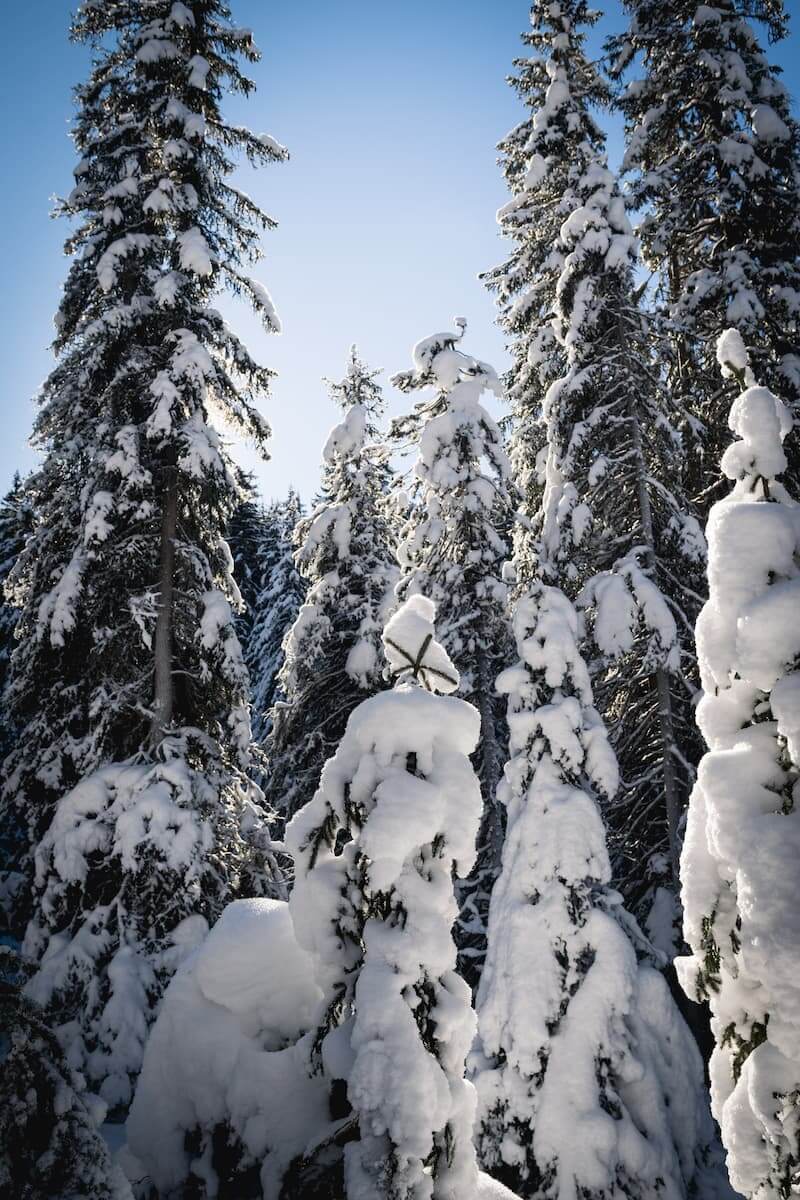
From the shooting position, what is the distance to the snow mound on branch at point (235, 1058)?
138 inches

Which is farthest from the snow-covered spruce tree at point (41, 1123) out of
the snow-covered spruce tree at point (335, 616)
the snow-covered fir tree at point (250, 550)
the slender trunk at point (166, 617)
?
the snow-covered fir tree at point (250, 550)

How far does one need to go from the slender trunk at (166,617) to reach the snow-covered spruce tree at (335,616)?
206 inches

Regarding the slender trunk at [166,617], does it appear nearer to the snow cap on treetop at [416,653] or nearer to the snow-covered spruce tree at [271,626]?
the snow cap on treetop at [416,653]

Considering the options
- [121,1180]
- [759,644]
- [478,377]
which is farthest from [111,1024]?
[478,377]

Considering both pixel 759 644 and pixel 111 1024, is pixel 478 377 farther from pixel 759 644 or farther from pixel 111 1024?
pixel 111 1024

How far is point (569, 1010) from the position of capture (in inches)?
289

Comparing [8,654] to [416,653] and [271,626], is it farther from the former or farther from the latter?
[416,653]

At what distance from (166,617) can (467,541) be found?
246 inches

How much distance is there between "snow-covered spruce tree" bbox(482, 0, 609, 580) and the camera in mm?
14117

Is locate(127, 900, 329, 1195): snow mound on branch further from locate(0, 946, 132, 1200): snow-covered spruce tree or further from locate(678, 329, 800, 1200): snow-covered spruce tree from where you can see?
locate(678, 329, 800, 1200): snow-covered spruce tree

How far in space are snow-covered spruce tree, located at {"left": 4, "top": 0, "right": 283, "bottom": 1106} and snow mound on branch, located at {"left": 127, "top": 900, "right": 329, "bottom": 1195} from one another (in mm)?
4349

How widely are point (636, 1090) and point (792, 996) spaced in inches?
194

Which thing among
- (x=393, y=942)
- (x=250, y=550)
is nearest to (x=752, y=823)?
(x=393, y=942)

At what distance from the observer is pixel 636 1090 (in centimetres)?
705
